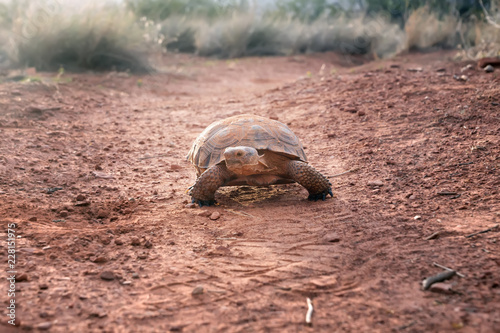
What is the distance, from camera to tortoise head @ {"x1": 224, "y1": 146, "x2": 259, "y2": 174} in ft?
11.6

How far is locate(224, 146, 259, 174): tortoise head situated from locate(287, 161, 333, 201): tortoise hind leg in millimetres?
399

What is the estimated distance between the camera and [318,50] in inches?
649

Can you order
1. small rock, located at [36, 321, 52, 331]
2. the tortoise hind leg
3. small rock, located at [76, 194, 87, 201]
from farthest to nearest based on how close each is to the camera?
small rock, located at [76, 194, 87, 201]
the tortoise hind leg
small rock, located at [36, 321, 52, 331]

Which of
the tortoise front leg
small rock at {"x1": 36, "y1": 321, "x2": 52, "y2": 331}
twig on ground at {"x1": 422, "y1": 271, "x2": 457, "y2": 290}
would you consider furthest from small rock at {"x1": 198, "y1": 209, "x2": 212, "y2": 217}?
twig on ground at {"x1": 422, "y1": 271, "x2": 457, "y2": 290}

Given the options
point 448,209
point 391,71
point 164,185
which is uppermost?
point 391,71

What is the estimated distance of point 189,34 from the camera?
1647 centimetres

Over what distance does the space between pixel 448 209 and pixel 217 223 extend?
1.67m

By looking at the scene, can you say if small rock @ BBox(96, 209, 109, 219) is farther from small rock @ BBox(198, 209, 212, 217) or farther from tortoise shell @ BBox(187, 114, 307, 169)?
tortoise shell @ BBox(187, 114, 307, 169)

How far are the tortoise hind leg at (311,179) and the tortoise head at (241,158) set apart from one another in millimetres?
399

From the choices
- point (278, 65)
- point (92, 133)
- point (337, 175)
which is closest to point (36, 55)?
point (92, 133)

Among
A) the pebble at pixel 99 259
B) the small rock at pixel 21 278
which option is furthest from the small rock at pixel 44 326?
the pebble at pixel 99 259

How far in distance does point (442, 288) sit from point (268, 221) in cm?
145

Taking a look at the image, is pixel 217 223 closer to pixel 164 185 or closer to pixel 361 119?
pixel 164 185

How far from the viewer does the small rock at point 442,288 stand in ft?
7.41
